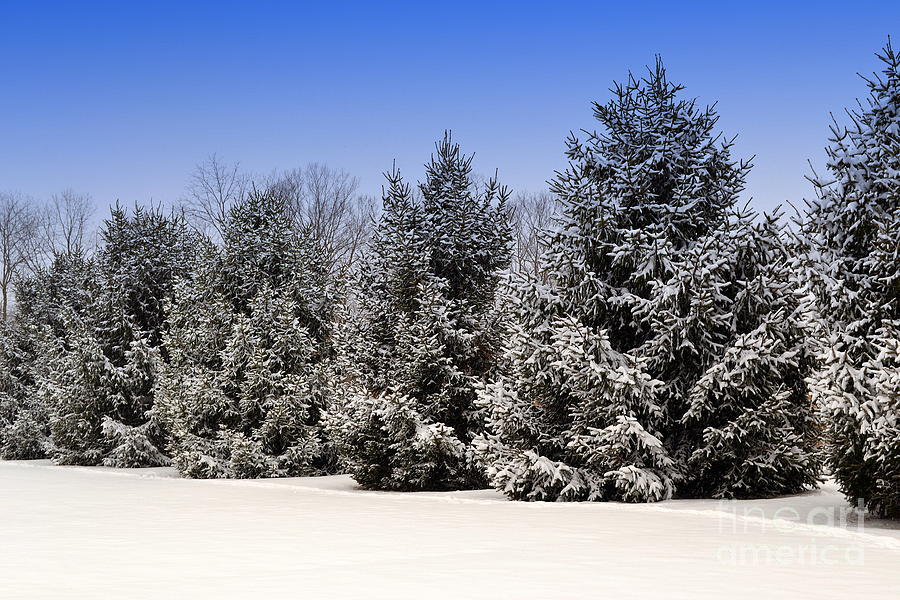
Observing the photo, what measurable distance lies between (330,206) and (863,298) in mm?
34559

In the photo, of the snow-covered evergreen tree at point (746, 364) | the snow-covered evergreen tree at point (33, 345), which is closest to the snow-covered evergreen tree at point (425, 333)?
the snow-covered evergreen tree at point (746, 364)

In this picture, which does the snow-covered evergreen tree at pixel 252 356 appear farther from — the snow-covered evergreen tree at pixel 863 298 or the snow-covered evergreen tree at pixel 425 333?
the snow-covered evergreen tree at pixel 863 298

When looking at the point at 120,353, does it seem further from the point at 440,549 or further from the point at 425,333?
the point at 440,549

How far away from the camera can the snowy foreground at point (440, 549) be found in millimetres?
6879

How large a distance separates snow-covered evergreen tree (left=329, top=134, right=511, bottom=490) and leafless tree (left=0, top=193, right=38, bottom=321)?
35.5 metres

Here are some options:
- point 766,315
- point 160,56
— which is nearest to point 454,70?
point 160,56

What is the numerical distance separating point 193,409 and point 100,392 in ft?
21.6

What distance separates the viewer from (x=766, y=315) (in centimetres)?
1342

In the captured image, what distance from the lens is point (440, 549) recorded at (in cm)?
891

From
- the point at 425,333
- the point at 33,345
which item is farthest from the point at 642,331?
the point at 33,345

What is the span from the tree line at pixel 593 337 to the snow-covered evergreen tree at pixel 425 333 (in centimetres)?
4

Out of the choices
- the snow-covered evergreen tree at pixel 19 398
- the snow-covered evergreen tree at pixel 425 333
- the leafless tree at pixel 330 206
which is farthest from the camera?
the leafless tree at pixel 330 206

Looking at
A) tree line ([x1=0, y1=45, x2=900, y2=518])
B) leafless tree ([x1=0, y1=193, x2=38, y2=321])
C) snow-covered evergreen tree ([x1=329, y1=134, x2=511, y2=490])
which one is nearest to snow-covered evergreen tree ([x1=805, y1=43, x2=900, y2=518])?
tree line ([x1=0, y1=45, x2=900, y2=518])

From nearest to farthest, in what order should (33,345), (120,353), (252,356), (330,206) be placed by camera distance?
1. (252,356)
2. (120,353)
3. (33,345)
4. (330,206)
